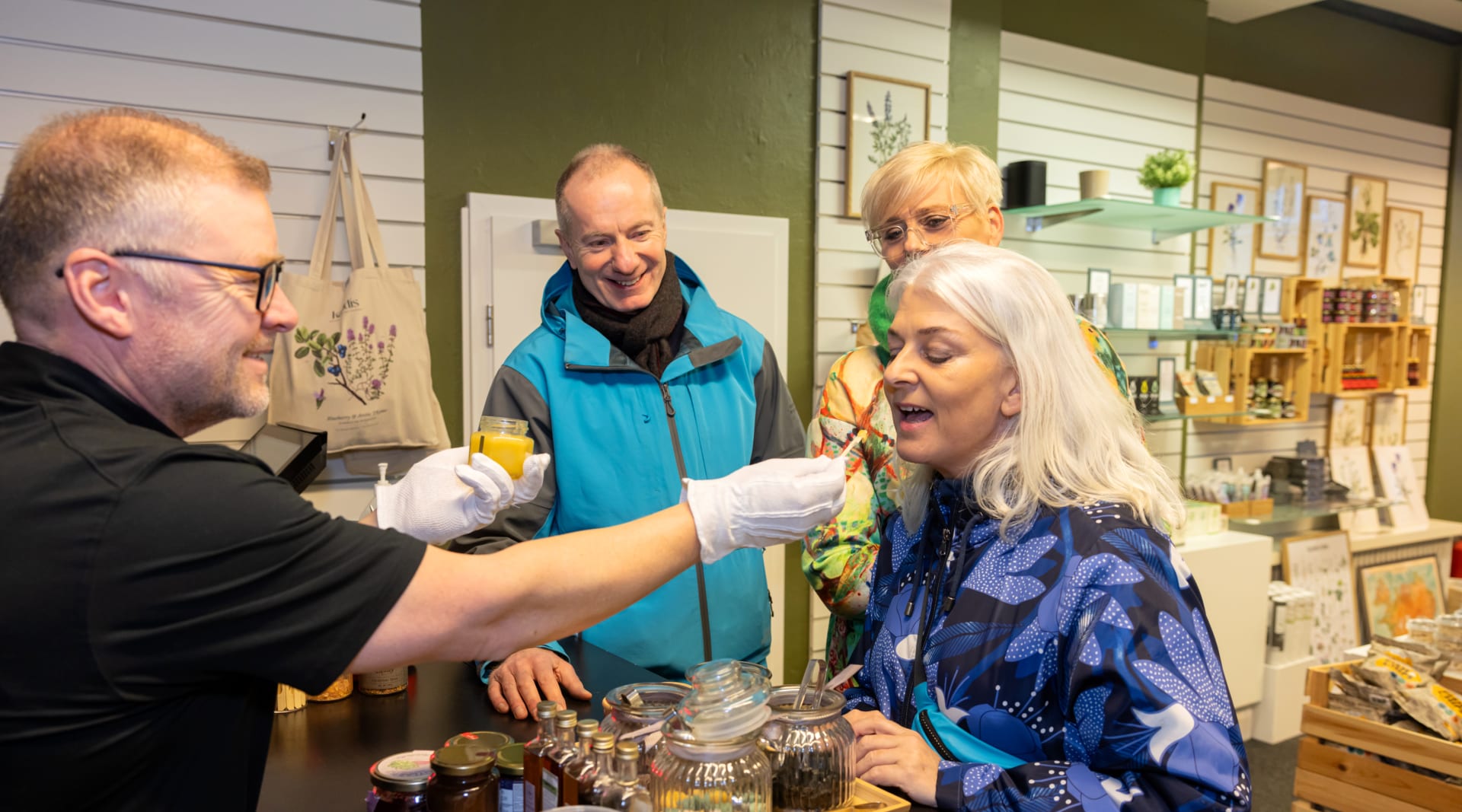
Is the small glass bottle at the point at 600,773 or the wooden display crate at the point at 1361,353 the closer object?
the small glass bottle at the point at 600,773

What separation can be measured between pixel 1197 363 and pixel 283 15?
496 cm

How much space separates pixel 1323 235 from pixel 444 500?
6.64 metres

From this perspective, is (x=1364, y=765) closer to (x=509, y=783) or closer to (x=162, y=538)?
(x=509, y=783)

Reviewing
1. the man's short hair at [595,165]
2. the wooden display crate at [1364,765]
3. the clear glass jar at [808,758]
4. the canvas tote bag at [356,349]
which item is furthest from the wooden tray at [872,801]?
the wooden display crate at [1364,765]

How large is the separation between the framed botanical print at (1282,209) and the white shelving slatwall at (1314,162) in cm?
6

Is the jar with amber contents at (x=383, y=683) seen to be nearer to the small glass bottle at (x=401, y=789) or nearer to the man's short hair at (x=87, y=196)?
the small glass bottle at (x=401, y=789)

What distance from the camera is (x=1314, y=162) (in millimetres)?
6180

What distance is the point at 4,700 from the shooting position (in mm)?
921

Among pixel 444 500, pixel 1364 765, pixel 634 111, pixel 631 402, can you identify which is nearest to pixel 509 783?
pixel 444 500

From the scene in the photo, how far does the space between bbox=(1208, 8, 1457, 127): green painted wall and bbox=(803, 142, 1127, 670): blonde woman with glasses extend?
14.7 ft

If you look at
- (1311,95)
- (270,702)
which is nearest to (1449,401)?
(1311,95)

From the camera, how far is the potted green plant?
478 cm

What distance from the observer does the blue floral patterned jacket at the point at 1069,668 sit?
128 centimetres

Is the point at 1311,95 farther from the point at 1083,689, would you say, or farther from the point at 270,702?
the point at 270,702
